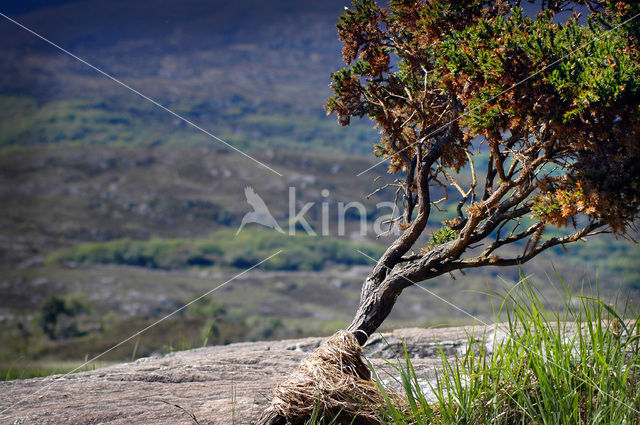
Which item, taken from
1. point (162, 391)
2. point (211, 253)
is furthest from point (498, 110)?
point (211, 253)

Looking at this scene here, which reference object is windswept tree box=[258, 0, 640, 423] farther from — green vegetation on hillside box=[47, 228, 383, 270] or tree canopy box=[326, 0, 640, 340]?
green vegetation on hillside box=[47, 228, 383, 270]

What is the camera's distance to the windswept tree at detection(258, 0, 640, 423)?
4262mm

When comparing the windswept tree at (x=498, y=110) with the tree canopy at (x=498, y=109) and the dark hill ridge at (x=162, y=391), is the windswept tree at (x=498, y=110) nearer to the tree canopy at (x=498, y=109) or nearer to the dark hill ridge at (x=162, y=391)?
the tree canopy at (x=498, y=109)

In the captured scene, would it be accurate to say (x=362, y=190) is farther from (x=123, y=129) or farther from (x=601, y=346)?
(x=601, y=346)

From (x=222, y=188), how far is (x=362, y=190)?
111 feet

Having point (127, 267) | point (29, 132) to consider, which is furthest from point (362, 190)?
point (29, 132)

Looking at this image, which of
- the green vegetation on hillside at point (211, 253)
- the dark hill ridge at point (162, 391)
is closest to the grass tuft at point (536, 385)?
the dark hill ridge at point (162, 391)

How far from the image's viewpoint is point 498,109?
14.4 ft

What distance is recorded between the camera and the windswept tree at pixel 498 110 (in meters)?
4.26

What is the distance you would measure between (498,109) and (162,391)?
13.9ft

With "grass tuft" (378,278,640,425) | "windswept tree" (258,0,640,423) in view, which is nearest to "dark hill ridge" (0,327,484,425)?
"grass tuft" (378,278,640,425)

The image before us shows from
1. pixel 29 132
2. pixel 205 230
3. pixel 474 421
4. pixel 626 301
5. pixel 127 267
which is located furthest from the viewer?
pixel 29 132

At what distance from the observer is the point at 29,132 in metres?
148

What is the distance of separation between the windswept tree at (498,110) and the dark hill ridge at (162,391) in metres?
1.05
